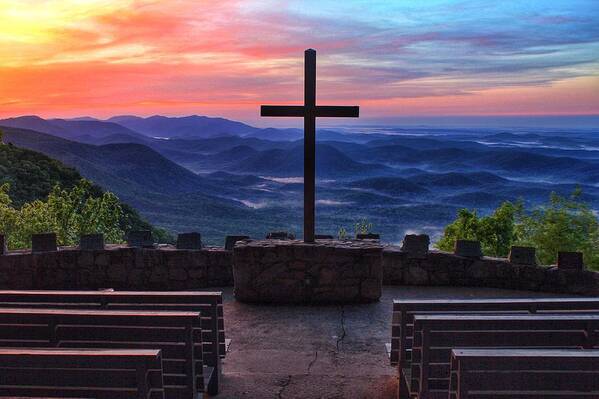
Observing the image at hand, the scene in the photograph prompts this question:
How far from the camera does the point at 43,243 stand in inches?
316

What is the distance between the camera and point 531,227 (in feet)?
77.8

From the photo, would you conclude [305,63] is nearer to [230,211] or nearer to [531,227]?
[531,227]

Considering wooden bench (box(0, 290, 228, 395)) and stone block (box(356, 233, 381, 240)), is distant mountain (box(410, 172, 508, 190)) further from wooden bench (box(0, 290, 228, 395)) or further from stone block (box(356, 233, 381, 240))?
wooden bench (box(0, 290, 228, 395))

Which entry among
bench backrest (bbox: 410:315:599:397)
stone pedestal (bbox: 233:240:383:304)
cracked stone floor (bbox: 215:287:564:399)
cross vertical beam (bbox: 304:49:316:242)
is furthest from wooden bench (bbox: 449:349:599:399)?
cross vertical beam (bbox: 304:49:316:242)

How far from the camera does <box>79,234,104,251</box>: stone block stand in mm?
8047

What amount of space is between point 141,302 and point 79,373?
160 cm

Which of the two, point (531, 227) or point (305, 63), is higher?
point (305, 63)

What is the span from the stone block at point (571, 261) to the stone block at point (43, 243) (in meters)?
6.36

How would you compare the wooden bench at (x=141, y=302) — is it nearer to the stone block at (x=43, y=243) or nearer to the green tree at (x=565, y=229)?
the stone block at (x=43, y=243)

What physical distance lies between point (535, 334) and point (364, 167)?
108717mm

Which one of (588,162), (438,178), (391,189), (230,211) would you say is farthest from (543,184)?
(230,211)

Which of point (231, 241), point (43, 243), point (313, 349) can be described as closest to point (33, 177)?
point (43, 243)

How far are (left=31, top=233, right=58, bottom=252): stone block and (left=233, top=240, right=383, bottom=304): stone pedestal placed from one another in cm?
258

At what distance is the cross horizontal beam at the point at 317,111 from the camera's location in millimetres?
7457
